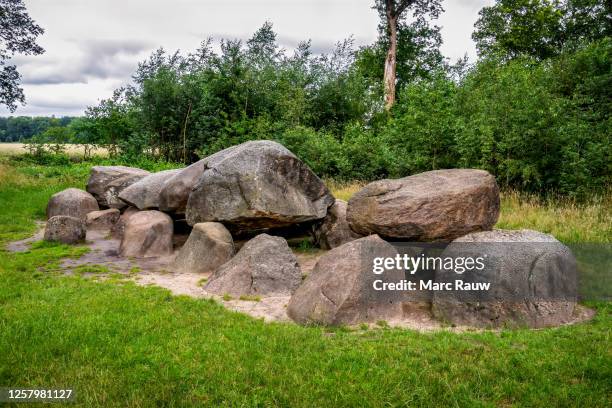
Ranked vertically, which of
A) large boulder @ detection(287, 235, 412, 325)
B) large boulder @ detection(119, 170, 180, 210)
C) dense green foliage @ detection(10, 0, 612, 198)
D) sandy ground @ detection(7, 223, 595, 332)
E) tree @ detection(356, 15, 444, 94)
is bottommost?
sandy ground @ detection(7, 223, 595, 332)

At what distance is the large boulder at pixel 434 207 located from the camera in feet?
25.5

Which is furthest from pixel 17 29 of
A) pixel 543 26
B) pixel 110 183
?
pixel 543 26

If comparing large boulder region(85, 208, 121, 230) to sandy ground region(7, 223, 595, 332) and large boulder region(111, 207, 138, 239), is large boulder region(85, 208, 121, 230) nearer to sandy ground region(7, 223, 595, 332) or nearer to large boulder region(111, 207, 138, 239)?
sandy ground region(7, 223, 595, 332)

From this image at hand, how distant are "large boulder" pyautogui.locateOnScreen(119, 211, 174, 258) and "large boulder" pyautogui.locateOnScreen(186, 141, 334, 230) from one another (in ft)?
2.75

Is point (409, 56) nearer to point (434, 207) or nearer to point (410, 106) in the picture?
point (410, 106)

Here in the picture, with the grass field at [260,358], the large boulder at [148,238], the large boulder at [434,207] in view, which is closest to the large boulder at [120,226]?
the large boulder at [148,238]

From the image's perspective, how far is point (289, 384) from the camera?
466 centimetres

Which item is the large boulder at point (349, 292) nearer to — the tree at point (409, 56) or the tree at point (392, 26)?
the tree at point (392, 26)

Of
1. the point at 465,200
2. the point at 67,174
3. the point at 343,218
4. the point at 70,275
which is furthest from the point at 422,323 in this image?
the point at 67,174

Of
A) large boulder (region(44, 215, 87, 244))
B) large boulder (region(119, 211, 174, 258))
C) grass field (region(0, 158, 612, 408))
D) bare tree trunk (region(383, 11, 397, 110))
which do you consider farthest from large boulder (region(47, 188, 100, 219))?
bare tree trunk (region(383, 11, 397, 110))

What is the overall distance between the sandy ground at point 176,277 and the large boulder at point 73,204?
1.26 m

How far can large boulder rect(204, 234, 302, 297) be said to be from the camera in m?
8.17

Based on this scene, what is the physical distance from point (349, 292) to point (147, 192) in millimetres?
7350

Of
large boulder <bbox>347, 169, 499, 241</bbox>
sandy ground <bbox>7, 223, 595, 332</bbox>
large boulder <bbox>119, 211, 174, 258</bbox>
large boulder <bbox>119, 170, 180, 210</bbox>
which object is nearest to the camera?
sandy ground <bbox>7, 223, 595, 332</bbox>
